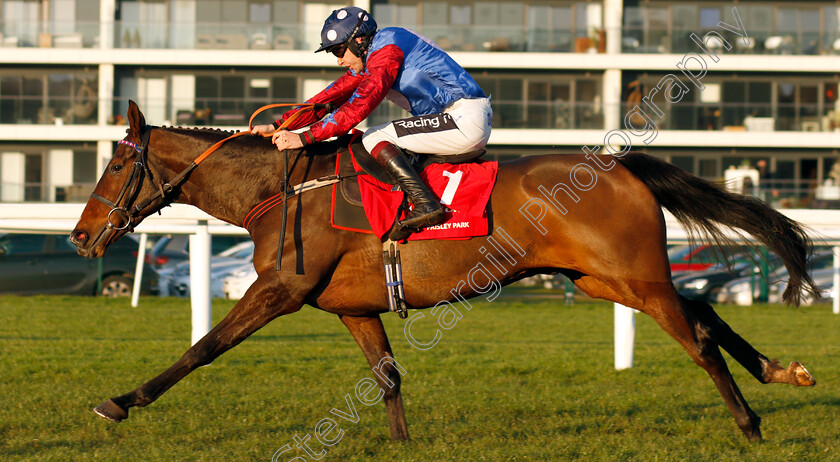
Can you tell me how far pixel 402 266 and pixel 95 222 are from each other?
1674mm

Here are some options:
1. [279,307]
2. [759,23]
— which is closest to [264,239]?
[279,307]

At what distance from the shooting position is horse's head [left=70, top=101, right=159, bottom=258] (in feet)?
15.4

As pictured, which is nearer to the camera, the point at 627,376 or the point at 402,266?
the point at 402,266

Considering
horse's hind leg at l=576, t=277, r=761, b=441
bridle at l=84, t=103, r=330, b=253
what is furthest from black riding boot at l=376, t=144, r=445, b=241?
horse's hind leg at l=576, t=277, r=761, b=441

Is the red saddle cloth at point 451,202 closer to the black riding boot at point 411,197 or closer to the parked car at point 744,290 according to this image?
the black riding boot at point 411,197

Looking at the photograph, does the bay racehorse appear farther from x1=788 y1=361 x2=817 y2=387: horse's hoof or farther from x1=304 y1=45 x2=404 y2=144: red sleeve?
x1=304 y1=45 x2=404 y2=144: red sleeve

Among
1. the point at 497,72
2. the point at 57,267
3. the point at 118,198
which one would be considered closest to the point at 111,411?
the point at 118,198

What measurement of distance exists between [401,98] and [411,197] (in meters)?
0.77

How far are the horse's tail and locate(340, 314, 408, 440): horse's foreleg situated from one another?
5.36ft

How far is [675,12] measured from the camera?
3291 cm

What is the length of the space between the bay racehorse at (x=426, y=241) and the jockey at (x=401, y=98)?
22cm

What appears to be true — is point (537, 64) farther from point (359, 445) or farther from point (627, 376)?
point (359, 445)

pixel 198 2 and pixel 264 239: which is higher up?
pixel 198 2

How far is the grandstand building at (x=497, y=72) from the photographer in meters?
30.5
